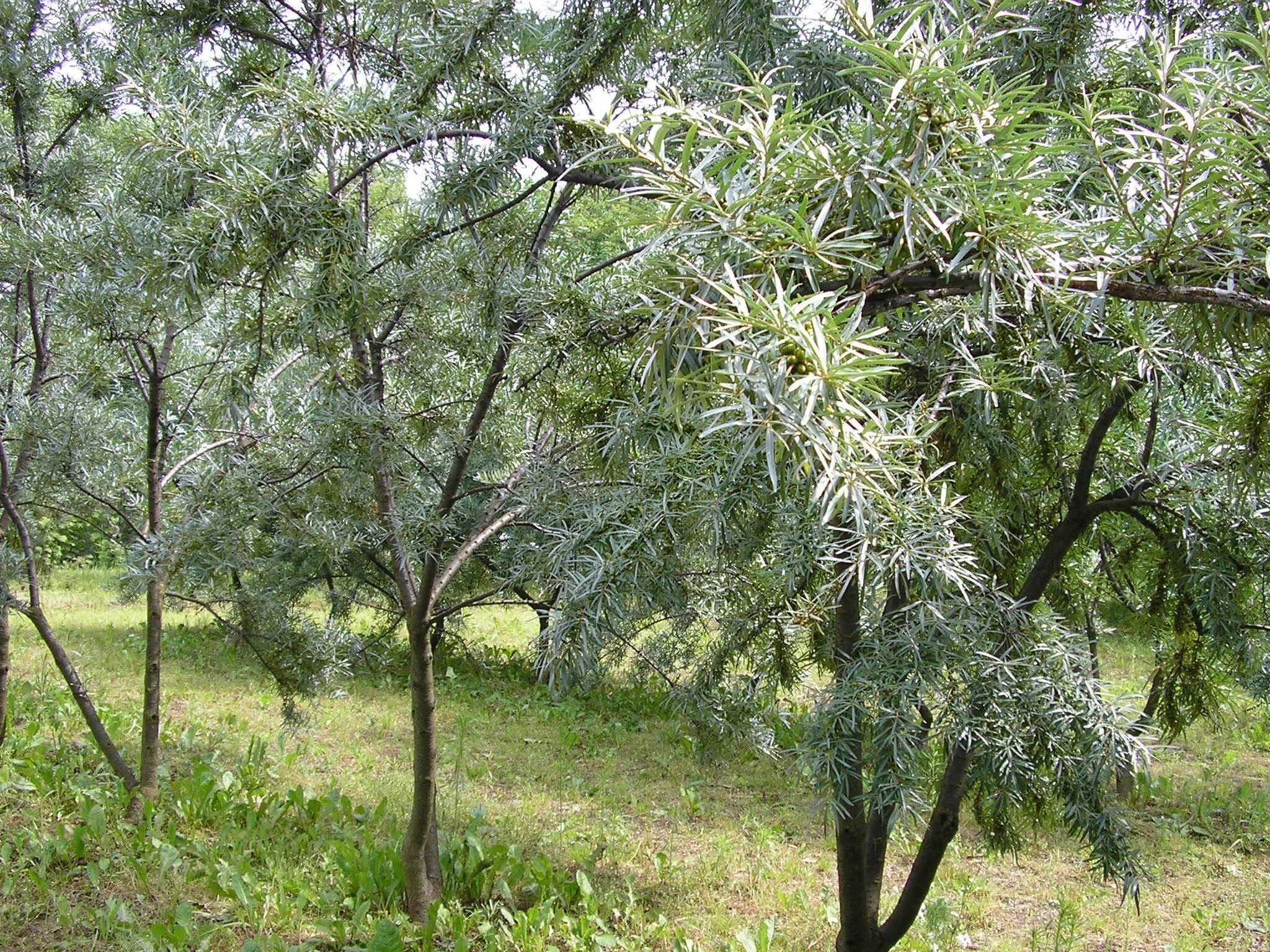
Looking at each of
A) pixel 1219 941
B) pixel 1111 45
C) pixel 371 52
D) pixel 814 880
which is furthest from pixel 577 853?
pixel 1111 45

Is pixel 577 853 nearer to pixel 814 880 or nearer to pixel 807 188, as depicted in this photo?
pixel 814 880

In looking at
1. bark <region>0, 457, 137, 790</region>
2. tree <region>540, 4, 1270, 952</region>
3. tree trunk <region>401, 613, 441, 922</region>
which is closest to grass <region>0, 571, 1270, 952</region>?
tree trunk <region>401, 613, 441, 922</region>

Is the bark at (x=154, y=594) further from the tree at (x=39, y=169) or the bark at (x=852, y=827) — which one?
the bark at (x=852, y=827)

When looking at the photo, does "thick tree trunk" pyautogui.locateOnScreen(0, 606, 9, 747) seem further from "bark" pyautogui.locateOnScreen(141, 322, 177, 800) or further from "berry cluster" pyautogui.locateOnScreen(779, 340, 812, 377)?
"berry cluster" pyautogui.locateOnScreen(779, 340, 812, 377)

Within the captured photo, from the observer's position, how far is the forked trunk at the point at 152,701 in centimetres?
398

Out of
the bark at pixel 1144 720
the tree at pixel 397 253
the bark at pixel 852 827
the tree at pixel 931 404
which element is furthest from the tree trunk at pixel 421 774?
the bark at pixel 1144 720

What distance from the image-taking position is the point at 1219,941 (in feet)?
13.2

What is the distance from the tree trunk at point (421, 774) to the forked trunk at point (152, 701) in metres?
1.34

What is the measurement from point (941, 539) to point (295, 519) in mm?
2374

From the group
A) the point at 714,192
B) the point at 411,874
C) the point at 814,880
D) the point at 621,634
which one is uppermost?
the point at 714,192

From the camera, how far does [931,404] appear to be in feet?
6.23

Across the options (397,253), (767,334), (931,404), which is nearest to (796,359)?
(767,334)

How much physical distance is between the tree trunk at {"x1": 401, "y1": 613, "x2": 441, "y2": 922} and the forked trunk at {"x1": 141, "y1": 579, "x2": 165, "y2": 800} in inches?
52.7

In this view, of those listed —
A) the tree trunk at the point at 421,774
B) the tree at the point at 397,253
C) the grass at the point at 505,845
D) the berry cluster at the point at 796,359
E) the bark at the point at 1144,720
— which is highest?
the tree at the point at 397,253
